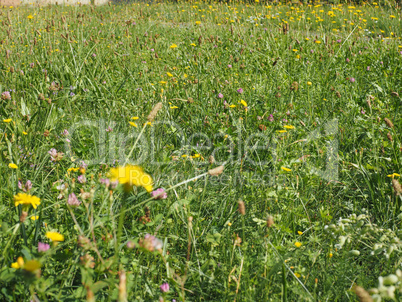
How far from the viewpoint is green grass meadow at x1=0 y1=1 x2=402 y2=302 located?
1063 mm

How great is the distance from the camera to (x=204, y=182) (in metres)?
1.75

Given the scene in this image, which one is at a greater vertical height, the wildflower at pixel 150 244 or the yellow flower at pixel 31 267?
the yellow flower at pixel 31 267

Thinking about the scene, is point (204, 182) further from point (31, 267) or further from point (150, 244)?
point (31, 267)

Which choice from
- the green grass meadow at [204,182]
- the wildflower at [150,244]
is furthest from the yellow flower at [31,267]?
the wildflower at [150,244]

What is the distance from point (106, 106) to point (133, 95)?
0.26 m

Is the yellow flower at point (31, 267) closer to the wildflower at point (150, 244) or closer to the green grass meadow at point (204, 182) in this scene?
the green grass meadow at point (204, 182)

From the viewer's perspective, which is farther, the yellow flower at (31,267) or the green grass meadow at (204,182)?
the green grass meadow at (204,182)

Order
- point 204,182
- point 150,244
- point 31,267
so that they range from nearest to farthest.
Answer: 1. point 31,267
2. point 150,244
3. point 204,182

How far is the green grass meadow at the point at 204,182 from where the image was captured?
1063 millimetres

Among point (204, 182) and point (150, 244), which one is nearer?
point (150, 244)

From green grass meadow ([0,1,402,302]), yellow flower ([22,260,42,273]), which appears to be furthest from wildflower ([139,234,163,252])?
yellow flower ([22,260,42,273])

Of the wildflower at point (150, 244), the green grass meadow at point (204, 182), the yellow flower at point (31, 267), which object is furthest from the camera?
A: the green grass meadow at point (204, 182)

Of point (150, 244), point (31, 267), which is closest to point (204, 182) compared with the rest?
point (150, 244)

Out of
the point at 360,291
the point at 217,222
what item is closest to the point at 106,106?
the point at 217,222
